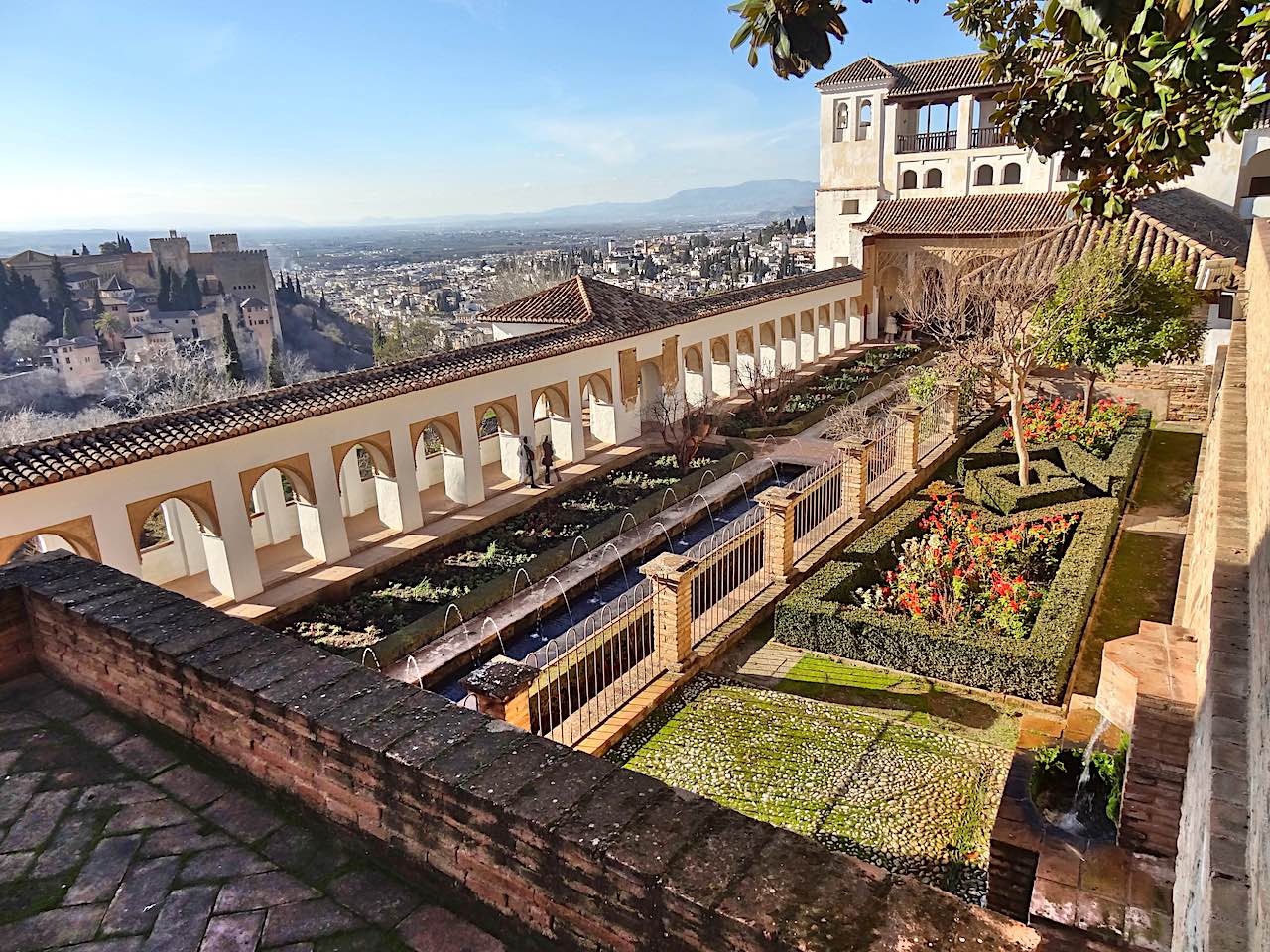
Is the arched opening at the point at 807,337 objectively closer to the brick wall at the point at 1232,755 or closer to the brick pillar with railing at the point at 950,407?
the brick pillar with railing at the point at 950,407

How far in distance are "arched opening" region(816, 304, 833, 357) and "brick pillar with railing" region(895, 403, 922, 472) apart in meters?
13.9

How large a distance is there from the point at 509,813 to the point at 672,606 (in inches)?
211

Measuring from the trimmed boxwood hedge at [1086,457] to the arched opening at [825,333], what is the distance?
39.2 ft

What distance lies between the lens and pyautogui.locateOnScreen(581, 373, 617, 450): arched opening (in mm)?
18125

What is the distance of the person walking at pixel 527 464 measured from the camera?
51.4 ft

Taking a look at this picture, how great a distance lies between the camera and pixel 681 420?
18234 mm

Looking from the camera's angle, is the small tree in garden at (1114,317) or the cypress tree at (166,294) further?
the cypress tree at (166,294)

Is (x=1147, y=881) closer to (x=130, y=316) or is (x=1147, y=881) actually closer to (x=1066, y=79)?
(x=1066, y=79)

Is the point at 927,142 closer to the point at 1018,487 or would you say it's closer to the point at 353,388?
the point at 1018,487

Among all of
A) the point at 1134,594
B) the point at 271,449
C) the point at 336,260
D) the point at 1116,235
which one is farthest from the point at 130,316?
the point at 336,260

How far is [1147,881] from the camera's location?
451 centimetres

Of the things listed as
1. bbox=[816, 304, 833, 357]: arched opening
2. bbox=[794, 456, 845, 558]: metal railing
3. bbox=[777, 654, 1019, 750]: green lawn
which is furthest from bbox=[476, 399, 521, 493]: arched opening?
bbox=[816, 304, 833, 357]: arched opening

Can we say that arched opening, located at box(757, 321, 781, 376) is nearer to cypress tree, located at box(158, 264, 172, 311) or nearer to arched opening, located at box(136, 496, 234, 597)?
arched opening, located at box(136, 496, 234, 597)

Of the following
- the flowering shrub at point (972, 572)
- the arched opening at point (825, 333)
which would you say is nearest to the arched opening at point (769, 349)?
the arched opening at point (825, 333)
